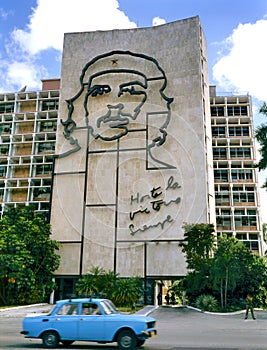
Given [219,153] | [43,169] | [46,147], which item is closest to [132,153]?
[43,169]

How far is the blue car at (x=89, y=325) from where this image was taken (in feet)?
34.6

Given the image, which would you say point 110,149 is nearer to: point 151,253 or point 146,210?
point 146,210

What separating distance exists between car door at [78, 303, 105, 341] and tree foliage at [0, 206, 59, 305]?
1818 cm

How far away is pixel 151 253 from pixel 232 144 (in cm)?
3276

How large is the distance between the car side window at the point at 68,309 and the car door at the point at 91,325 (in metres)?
0.27

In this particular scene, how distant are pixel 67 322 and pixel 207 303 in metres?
16.0

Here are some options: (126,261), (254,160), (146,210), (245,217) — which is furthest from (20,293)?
(254,160)

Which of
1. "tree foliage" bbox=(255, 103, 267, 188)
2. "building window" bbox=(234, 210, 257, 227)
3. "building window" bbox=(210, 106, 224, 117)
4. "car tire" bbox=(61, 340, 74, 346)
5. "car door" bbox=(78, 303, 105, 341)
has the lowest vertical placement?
"car tire" bbox=(61, 340, 74, 346)

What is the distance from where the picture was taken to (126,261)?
108 ft

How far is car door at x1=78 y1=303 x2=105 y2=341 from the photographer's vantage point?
35.3ft

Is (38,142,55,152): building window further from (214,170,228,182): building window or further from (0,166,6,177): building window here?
(214,170,228,182): building window

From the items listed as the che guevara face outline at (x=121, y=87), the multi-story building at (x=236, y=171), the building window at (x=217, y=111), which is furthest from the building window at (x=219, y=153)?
the che guevara face outline at (x=121, y=87)

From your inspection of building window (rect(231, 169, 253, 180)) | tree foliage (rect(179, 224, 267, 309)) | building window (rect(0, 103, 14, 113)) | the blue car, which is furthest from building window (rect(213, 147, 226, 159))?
the blue car

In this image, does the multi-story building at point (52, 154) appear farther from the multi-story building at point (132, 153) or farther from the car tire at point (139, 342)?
the car tire at point (139, 342)
